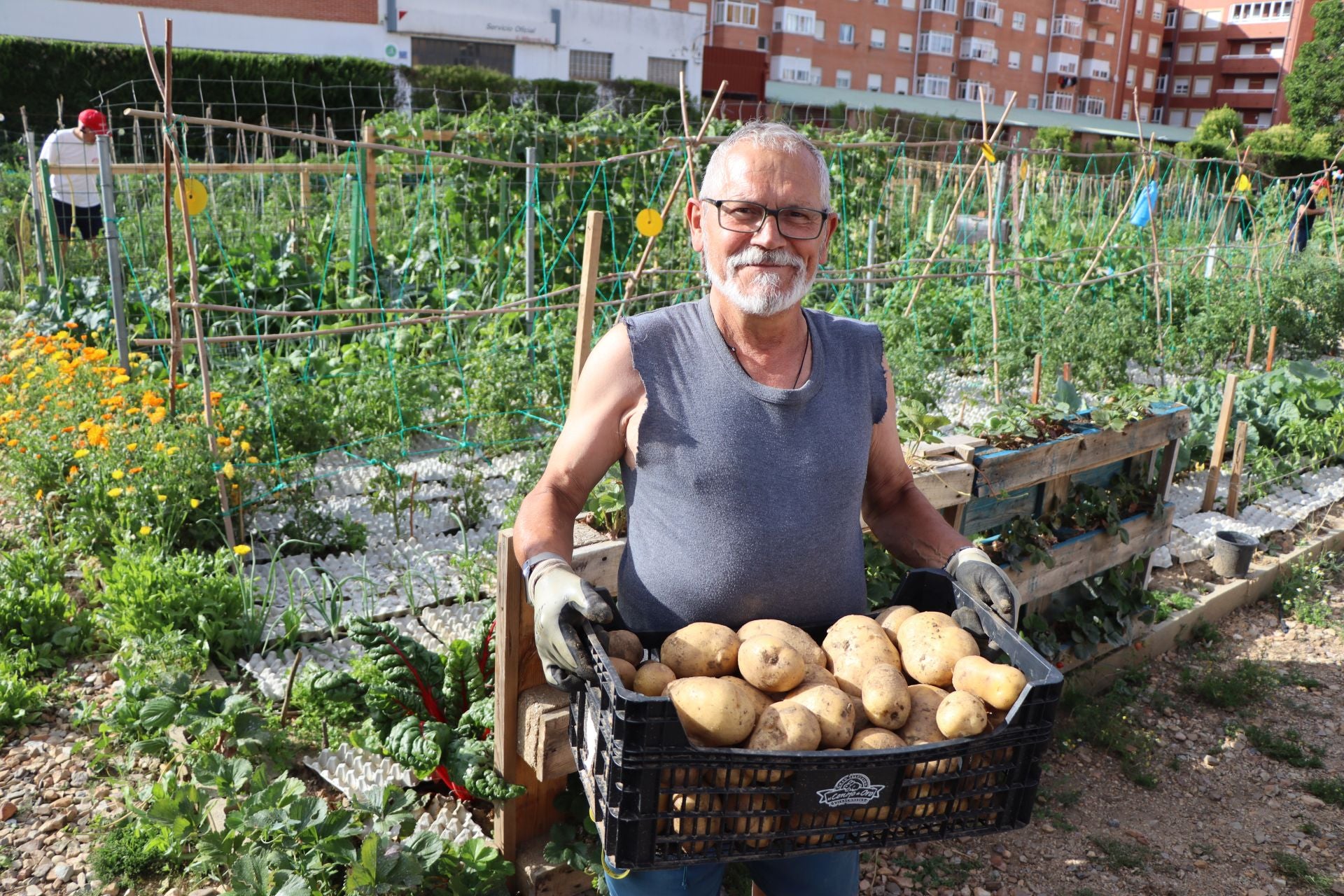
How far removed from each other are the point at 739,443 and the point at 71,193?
7.69 metres

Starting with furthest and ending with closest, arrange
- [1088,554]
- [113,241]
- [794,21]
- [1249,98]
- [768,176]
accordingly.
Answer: [1249,98]
[794,21]
[113,241]
[1088,554]
[768,176]

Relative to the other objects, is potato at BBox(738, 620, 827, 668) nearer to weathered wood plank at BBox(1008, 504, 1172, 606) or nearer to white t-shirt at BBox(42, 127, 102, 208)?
weathered wood plank at BBox(1008, 504, 1172, 606)

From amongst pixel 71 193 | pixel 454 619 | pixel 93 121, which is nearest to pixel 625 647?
pixel 454 619

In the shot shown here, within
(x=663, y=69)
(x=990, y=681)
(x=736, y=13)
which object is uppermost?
(x=736, y=13)

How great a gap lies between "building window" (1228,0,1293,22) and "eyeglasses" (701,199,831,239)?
2450 inches

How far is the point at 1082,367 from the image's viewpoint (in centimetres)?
712

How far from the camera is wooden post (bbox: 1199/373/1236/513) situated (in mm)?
5438

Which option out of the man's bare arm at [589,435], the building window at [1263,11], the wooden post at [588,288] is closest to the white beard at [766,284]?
the man's bare arm at [589,435]

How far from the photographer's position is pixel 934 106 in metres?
41.8

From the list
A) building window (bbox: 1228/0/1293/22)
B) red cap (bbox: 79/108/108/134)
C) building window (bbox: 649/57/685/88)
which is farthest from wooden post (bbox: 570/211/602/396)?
building window (bbox: 1228/0/1293/22)

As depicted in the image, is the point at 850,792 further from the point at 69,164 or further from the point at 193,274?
the point at 69,164

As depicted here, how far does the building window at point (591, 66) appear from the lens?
113 feet

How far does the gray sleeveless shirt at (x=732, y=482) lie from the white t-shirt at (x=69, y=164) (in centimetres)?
737

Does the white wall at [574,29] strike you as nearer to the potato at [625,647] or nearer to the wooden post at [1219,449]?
the wooden post at [1219,449]
